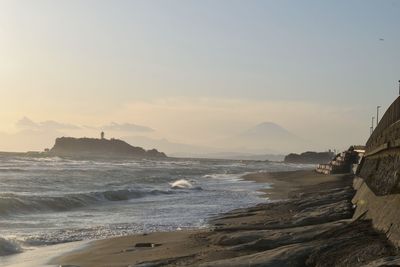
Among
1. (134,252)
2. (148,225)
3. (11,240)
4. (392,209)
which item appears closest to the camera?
(392,209)

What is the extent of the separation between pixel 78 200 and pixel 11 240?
11.4 m

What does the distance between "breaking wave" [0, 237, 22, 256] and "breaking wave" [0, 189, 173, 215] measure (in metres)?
7.71

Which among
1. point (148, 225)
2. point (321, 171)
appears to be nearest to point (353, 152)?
point (321, 171)

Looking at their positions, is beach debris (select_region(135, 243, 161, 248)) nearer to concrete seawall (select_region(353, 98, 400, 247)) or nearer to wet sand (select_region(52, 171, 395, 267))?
wet sand (select_region(52, 171, 395, 267))

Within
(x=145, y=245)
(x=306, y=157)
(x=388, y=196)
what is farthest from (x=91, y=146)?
(x=388, y=196)

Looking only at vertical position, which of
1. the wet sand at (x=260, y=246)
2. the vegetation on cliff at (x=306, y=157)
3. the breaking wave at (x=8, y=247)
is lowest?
the breaking wave at (x=8, y=247)

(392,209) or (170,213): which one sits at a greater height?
(392,209)

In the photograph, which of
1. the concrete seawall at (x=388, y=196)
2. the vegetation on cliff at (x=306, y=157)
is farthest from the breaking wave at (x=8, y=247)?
the vegetation on cliff at (x=306, y=157)

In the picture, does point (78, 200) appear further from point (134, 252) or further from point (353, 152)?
point (353, 152)

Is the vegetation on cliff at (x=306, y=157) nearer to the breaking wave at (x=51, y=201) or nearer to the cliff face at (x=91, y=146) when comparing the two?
the cliff face at (x=91, y=146)

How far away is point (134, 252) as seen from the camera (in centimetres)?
1224

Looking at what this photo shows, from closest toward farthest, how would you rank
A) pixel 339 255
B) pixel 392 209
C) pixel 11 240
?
pixel 339 255 → pixel 392 209 → pixel 11 240

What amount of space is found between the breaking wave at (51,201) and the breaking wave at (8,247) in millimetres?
7711

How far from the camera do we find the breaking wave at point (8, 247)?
13.3 meters
